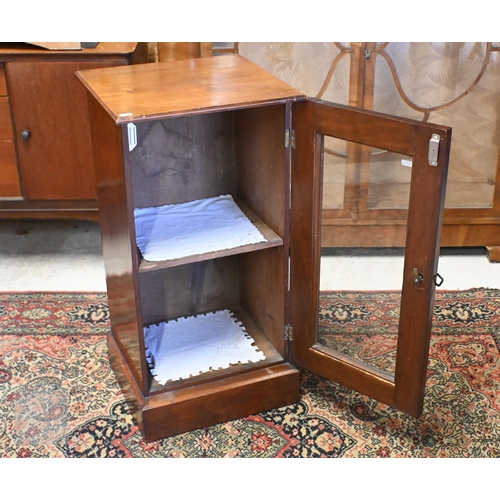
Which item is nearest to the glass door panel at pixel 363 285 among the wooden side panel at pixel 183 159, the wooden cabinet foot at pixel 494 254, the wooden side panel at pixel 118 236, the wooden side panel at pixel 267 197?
the wooden side panel at pixel 267 197

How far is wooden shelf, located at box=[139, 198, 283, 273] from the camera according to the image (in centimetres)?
208

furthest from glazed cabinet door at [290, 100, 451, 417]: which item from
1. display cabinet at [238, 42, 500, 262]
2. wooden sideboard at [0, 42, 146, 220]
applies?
wooden sideboard at [0, 42, 146, 220]

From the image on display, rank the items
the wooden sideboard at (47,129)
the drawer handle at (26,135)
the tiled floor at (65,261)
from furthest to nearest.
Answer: the tiled floor at (65,261), the drawer handle at (26,135), the wooden sideboard at (47,129)

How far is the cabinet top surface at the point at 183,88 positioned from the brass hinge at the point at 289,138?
0.09 m

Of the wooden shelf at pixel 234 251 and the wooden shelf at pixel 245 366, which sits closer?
the wooden shelf at pixel 234 251

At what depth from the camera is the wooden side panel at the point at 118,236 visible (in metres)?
1.98

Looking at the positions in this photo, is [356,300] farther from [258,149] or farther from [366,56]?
[366,56]

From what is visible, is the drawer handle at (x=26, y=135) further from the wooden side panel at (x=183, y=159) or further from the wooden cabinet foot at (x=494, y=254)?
the wooden cabinet foot at (x=494, y=254)

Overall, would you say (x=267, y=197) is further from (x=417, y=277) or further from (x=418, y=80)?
(x=418, y=80)

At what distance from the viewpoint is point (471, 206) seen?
3047 mm

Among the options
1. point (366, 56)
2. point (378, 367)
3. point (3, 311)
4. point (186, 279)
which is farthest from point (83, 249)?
point (378, 367)

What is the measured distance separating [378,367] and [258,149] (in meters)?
0.68

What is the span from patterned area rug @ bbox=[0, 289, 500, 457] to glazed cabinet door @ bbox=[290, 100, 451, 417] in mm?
32

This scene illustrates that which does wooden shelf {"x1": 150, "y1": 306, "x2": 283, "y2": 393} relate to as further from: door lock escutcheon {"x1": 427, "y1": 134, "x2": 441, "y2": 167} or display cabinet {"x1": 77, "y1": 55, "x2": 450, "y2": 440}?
door lock escutcheon {"x1": 427, "y1": 134, "x2": 441, "y2": 167}
